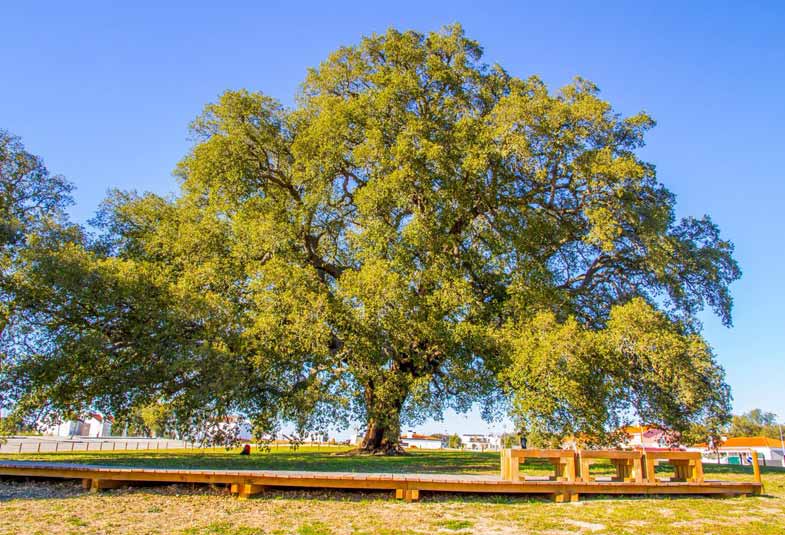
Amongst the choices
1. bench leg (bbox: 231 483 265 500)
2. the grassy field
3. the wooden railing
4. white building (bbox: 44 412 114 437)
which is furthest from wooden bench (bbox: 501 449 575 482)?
white building (bbox: 44 412 114 437)

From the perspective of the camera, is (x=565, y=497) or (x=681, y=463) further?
(x=681, y=463)

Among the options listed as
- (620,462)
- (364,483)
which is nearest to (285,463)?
(364,483)

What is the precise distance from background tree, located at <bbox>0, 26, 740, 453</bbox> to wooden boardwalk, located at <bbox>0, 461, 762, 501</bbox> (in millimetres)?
4732

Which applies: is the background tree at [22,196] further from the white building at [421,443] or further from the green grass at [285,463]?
the white building at [421,443]

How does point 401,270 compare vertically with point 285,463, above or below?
above

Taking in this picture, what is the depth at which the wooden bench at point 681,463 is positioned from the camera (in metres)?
12.1

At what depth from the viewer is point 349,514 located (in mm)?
9359

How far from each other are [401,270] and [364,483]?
994 cm

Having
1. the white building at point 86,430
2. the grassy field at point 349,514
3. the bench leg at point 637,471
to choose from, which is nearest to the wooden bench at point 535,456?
the grassy field at point 349,514

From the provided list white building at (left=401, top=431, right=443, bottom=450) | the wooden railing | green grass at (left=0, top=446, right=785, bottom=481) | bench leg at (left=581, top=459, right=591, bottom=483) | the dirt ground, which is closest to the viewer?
the dirt ground

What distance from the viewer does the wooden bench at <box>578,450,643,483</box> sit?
11.7 meters

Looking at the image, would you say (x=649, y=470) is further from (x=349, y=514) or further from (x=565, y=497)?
(x=349, y=514)

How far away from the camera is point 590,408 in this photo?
1689cm

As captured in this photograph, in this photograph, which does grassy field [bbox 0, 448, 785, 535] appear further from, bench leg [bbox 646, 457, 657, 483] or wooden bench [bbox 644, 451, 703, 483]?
wooden bench [bbox 644, 451, 703, 483]
